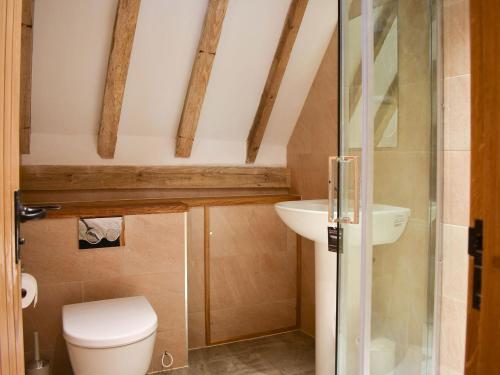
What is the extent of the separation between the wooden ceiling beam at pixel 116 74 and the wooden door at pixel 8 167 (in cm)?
138

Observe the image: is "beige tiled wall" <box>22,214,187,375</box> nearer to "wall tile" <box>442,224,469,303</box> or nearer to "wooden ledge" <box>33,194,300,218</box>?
"wooden ledge" <box>33,194,300,218</box>

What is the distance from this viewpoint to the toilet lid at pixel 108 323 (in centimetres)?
176

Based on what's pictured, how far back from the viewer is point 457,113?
1.45 metres

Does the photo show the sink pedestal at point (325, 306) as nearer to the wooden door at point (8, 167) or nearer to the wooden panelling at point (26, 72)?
the wooden door at point (8, 167)

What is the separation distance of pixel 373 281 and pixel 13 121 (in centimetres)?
115

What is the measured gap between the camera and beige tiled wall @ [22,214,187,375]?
229cm

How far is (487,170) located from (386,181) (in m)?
0.53

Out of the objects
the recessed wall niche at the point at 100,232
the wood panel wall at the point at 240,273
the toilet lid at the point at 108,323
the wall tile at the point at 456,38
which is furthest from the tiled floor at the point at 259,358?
the wall tile at the point at 456,38

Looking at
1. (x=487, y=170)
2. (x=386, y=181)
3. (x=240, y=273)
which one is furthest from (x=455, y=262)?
(x=240, y=273)

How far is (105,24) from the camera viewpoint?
2295mm

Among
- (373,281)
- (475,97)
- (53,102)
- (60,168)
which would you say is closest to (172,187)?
(60,168)

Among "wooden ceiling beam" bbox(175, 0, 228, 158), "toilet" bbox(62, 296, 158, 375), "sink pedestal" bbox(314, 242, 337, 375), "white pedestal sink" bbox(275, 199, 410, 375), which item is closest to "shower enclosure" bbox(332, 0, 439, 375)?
"white pedestal sink" bbox(275, 199, 410, 375)

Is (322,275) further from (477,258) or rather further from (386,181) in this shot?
(477,258)

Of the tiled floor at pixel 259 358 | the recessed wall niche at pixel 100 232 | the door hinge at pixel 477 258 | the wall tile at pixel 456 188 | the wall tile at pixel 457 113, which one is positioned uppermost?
the wall tile at pixel 457 113
